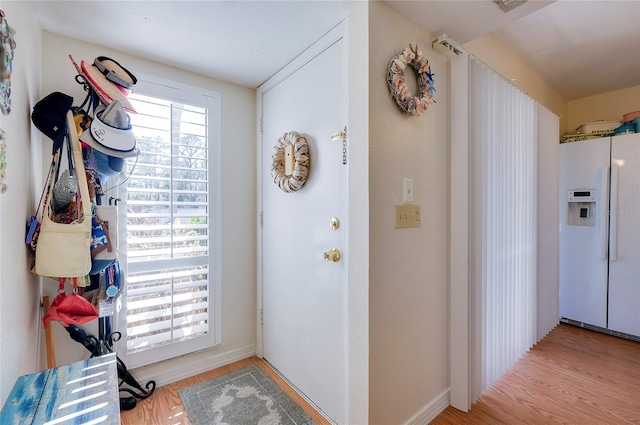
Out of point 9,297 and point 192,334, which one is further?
point 192,334

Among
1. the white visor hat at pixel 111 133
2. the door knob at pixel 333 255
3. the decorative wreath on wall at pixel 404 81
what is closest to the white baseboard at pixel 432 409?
the door knob at pixel 333 255

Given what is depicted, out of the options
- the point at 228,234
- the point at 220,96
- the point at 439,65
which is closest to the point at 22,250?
the point at 228,234

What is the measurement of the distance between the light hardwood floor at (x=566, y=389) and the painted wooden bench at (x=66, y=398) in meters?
1.65

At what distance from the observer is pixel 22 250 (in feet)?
3.84

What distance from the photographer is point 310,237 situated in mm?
1817

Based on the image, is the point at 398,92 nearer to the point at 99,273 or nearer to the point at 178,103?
the point at 178,103

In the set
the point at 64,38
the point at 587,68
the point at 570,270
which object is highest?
the point at 587,68

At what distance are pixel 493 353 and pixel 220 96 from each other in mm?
2681

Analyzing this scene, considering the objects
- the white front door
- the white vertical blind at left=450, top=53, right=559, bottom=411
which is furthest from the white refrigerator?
the white front door

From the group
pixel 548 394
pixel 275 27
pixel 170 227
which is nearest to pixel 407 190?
pixel 275 27

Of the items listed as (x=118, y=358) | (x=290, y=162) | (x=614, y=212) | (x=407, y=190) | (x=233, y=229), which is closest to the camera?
(x=407, y=190)

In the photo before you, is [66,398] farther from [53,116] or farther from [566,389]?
[566,389]

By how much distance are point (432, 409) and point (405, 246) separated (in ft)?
3.32

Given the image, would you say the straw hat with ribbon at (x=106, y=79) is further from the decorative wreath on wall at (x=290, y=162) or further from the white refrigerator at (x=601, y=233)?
the white refrigerator at (x=601, y=233)
